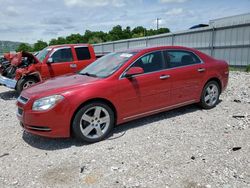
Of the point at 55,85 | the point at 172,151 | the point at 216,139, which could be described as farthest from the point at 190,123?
the point at 55,85

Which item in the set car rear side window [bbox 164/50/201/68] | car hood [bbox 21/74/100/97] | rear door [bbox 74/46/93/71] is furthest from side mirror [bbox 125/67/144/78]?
rear door [bbox 74/46/93/71]

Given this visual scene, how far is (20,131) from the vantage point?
4.93m

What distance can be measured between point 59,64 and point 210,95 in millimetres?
5505

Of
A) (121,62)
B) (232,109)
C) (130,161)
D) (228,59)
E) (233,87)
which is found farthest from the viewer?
(228,59)

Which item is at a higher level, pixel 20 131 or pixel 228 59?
pixel 228 59

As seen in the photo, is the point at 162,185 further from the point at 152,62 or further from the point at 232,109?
the point at 232,109

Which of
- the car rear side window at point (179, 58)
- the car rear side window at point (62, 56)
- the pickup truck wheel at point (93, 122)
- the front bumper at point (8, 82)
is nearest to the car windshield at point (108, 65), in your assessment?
the pickup truck wheel at point (93, 122)

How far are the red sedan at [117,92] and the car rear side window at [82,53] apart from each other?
4174mm

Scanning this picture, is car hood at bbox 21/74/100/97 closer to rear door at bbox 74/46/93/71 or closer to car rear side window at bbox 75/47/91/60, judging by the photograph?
rear door at bbox 74/46/93/71

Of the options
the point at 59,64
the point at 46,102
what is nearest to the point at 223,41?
the point at 59,64

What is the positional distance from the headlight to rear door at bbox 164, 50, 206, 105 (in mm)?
2298

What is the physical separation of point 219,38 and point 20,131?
11.9 meters

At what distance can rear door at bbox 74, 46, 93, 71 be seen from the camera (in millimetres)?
9179

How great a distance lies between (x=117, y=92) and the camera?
432 centimetres
